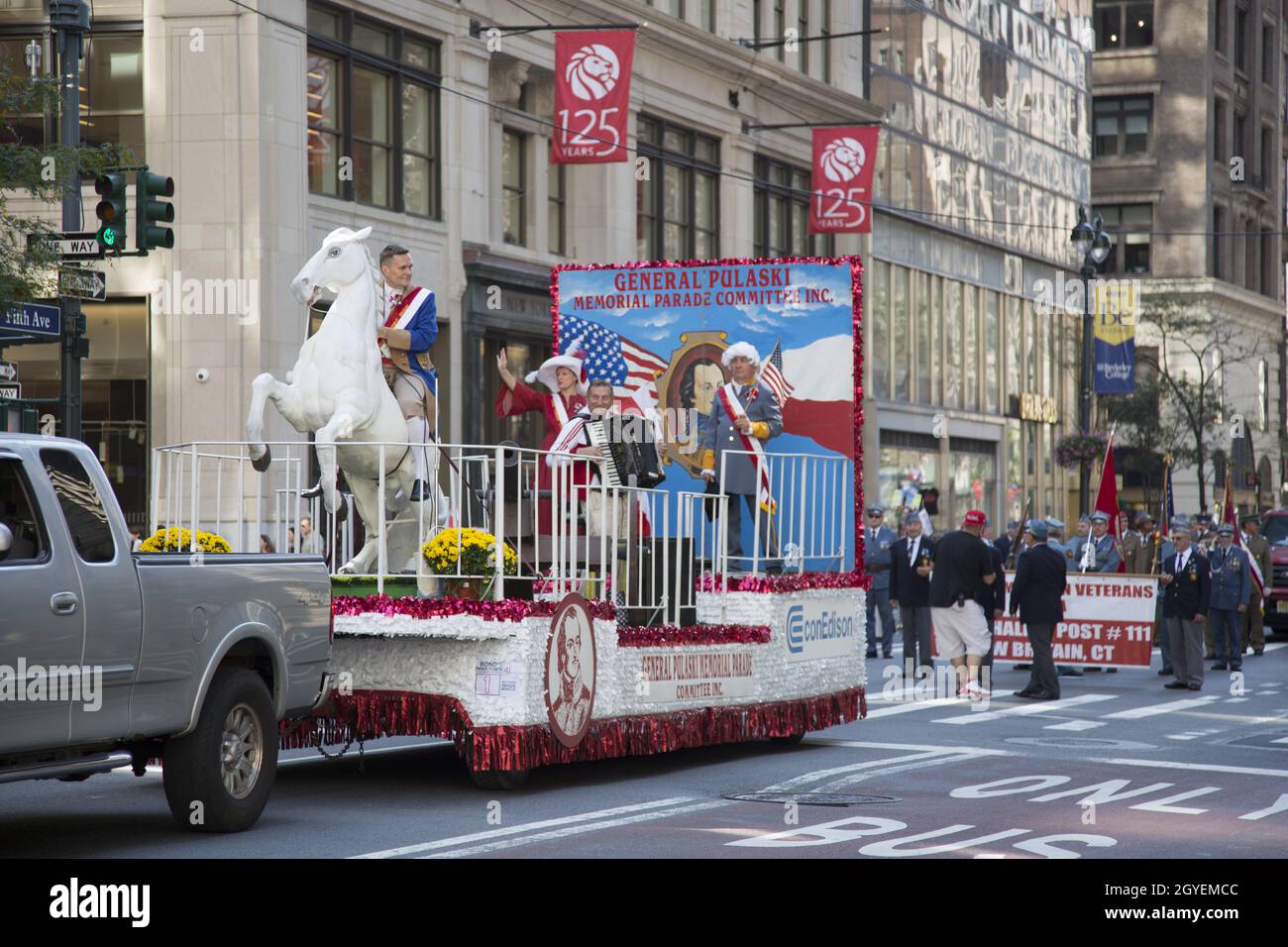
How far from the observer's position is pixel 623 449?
14062 millimetres

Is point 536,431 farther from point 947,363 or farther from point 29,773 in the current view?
point 29,773

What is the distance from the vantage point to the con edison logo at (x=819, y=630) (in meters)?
15.1

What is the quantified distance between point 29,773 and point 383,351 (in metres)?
4.79

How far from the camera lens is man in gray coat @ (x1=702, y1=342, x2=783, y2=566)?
51.3 feet

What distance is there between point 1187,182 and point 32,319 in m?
64.4

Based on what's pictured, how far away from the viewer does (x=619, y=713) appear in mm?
12906

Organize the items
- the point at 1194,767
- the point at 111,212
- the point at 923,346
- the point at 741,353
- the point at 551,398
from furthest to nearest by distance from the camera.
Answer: the point at 923,346, the point at 111,212, the point at 741,353, the point at 551,398, the point at 1194,767

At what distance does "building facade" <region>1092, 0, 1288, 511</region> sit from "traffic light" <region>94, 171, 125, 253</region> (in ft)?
193

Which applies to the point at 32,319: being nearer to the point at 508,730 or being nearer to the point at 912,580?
the point at 508,730

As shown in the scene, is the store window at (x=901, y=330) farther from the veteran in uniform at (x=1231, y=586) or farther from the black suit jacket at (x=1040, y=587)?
the black suit jacket at (x=1040, y=587)

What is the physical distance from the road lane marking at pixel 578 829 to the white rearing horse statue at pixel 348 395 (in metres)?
2.43

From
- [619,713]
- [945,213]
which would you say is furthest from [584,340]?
[945,213]

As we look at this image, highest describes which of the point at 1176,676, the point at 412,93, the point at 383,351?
the point at 412,93

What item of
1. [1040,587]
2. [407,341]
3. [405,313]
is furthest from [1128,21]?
[407,341]
